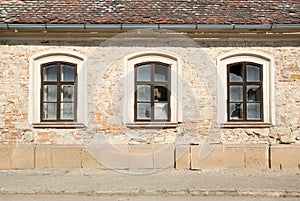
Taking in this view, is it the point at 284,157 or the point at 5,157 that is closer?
the point at 5,157

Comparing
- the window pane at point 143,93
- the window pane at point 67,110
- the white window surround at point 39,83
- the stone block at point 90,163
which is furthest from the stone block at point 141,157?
the window pane at point 67,110

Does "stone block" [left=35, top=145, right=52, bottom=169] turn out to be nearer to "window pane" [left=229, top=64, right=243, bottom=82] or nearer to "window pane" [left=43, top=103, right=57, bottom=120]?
"window pane" [left=43, top=103, right=57, bottom=120]

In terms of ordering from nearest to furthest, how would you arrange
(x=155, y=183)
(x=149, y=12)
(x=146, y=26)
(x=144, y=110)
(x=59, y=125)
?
(x=155, y=183), (x=146, y=26), (x=59, y=125), (x=144, y=110), (x=149, y=12)

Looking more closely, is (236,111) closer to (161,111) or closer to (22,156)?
(161,111)

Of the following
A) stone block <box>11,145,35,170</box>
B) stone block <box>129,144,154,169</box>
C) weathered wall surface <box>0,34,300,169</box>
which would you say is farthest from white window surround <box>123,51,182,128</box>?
stone block <box>11,145,35,170</box>

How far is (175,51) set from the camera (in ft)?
40.8

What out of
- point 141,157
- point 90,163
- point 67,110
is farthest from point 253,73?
point 67,110

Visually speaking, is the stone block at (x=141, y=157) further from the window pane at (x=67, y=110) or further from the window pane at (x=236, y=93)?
the window pane at (x=236, y=93)

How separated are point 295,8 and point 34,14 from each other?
298 inches

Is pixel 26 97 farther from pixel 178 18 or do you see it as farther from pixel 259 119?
pixel 259 119

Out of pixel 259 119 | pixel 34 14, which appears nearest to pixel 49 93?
pixel 34 14

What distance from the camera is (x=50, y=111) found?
12523mm

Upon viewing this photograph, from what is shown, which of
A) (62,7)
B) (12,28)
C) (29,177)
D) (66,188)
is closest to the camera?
(66,188)

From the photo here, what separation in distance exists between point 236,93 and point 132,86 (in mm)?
2990
